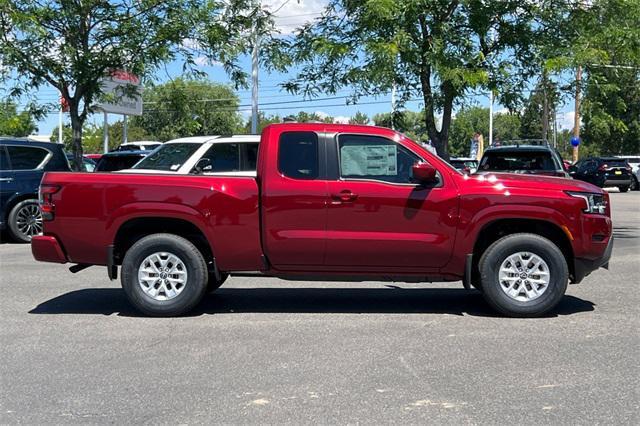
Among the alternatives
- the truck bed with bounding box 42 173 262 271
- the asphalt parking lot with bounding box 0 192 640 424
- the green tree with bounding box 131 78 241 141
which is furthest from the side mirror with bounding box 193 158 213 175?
the green tree with bounding box 131 78 241 141

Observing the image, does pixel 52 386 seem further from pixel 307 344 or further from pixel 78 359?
pixel 307 344

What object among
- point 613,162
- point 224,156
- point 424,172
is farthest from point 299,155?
point 613,162

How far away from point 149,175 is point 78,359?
213 cm

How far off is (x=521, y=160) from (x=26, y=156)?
9444 millimetres

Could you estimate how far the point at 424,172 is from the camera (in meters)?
6.73

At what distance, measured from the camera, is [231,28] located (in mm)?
16953

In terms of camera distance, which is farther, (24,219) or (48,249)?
(24,219)

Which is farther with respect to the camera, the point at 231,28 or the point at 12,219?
the point at 231,28

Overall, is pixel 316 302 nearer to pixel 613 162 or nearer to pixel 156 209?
pixel 156 209

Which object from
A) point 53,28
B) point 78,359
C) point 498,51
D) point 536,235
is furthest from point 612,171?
point 78,359

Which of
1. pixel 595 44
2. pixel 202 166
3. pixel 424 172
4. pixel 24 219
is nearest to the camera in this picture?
pixel 424 172

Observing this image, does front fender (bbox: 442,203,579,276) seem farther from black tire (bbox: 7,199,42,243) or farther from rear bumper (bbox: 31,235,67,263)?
black tire (bbox: 7,199,42,243)

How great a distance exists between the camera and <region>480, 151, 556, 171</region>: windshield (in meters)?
13.4

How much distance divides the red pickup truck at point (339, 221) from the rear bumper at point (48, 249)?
1cm
